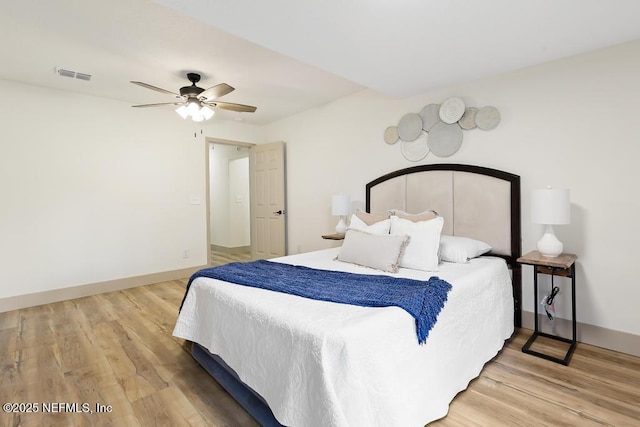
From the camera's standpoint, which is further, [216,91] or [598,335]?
[216,91]

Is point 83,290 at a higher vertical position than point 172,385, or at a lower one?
higher

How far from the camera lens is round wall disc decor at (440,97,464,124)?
3.16 meters

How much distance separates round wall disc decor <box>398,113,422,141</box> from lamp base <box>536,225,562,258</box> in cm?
158

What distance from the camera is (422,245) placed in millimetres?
2512

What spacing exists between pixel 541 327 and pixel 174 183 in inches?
189

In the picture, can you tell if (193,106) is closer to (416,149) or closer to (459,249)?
(416,149)

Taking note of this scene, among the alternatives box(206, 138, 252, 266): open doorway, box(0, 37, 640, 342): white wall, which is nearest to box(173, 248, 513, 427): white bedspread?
box(0, 37, 640, 342): white wall

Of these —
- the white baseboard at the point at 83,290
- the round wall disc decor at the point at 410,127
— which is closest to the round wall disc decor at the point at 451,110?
the round wall disc decor at the point at 410,127

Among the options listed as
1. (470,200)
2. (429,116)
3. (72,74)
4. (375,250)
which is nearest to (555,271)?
(470,200)

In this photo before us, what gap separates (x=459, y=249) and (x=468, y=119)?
4.45 feet

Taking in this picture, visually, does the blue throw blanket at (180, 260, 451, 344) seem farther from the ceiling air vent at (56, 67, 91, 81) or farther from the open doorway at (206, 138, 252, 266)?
the open doorway at (206, 138, 252, 266)

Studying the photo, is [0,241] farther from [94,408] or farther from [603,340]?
[603,340]

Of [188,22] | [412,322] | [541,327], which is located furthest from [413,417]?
[188,22]

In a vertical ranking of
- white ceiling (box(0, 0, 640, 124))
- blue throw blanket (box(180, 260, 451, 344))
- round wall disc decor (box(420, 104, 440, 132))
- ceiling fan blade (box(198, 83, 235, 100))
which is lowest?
blue throw blanket (box(180, 260, 451, 344))
